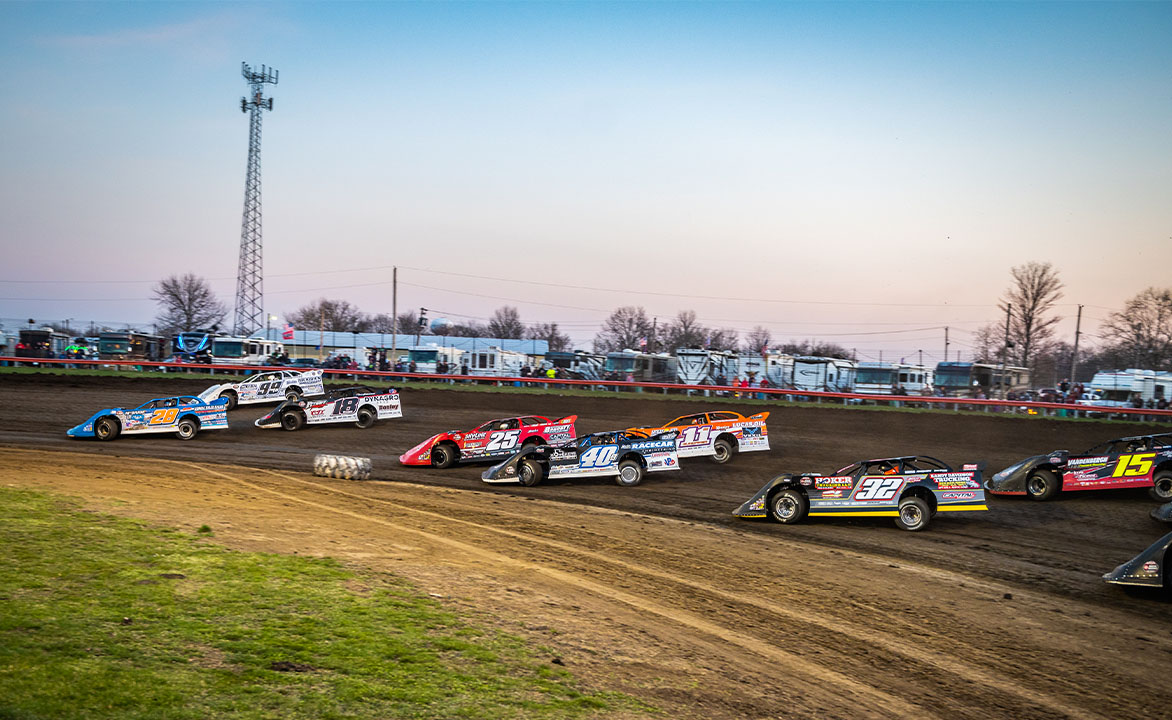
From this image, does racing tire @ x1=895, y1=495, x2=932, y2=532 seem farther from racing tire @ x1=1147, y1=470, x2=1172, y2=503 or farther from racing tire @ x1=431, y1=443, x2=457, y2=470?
racing tire @ x1=431, y1=443, x2=457, y2=470

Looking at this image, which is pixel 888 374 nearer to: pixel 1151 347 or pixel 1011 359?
pixel 1011 359

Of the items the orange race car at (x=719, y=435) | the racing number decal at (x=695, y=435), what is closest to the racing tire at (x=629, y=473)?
the orange race car at (x=719, y=435)

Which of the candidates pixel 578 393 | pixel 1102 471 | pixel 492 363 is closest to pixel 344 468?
pixel 1102 471

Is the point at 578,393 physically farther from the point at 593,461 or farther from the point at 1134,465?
the point at 1134,465

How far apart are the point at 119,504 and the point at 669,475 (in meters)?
12.2

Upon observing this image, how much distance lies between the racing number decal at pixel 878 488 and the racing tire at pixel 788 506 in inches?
39.2

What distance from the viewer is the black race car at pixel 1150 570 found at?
31.0 ft

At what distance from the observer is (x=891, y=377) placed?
1660 inches

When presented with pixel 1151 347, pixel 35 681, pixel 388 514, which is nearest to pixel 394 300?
pixel 388 514

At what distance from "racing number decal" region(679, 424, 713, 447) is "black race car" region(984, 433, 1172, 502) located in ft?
22.5

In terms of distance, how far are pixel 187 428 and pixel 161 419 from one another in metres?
0.77

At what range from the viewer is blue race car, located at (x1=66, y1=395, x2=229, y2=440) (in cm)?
2288

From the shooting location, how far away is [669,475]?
64.3ft

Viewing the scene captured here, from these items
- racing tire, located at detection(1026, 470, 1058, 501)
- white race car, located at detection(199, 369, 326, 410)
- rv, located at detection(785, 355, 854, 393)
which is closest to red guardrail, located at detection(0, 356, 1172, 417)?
rv, located at detection(785, 355, 854, 393)
